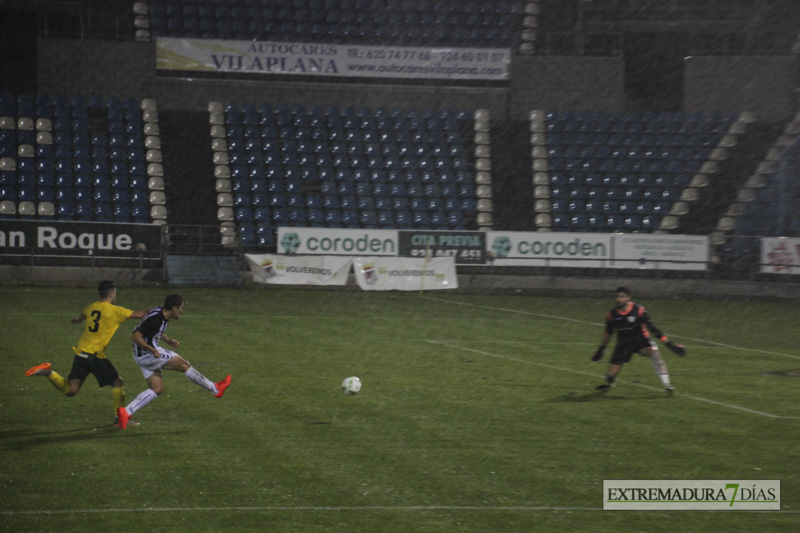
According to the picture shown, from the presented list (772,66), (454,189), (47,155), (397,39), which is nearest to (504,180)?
(454,189)

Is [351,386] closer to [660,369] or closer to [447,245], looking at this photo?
[660,369]

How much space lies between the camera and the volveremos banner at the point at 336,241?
33.4m

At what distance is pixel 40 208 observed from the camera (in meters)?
33.8

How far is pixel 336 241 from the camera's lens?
1323 inches

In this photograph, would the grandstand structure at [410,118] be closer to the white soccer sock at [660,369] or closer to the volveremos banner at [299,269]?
the volveremos banner at [299,269]

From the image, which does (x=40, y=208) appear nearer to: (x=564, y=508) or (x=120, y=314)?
(x=120, y=314)

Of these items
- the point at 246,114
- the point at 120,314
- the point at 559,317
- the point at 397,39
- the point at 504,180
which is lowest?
the point at 559,317

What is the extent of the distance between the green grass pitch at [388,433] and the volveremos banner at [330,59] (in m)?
21.1

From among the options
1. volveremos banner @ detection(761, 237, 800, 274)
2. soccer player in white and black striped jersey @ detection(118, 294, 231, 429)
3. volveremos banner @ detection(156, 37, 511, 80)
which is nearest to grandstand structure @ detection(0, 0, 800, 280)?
volveremos banner @ detection(156, 37, 511, 80)

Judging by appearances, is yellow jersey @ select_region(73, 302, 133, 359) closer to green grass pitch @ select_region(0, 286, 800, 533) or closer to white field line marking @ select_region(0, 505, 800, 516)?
green grass pitch @ select_region(0, 286, 800, 533)

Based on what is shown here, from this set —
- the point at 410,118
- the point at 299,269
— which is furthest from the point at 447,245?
the point at 410,118

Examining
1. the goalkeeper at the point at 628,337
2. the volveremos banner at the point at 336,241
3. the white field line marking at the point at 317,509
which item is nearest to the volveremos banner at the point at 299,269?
the volveremos banner at the point at 336,241

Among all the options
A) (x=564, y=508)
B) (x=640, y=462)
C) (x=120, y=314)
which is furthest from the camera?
(x=120, y=314)

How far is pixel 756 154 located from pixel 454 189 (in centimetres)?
1331
